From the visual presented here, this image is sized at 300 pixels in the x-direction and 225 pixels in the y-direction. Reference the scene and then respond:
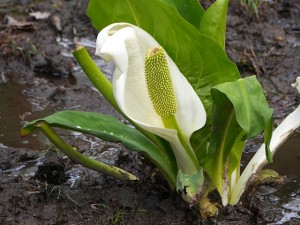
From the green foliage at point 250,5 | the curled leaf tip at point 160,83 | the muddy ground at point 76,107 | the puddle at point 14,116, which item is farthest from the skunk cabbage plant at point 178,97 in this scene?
the green foliage at point 250,5

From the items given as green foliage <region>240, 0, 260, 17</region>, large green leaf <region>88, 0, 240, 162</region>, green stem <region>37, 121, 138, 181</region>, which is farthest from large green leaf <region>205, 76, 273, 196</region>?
green foliage <region>240, 0, 260, 17</region>

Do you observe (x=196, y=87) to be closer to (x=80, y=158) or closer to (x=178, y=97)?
(x=178, y=97)

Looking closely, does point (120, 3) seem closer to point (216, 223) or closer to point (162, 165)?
point (162, 165)

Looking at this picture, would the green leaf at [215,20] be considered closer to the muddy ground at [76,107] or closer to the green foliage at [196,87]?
the green foliage at [196,87]

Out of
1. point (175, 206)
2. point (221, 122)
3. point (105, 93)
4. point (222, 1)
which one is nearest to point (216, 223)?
point (175, 206)

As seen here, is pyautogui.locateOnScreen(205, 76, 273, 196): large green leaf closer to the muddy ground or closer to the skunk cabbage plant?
the skunk cabbage plant

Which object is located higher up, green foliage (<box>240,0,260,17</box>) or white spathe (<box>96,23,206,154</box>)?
white spathe (<box>96,23,206,154</box>)
